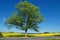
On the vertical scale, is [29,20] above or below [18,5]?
below

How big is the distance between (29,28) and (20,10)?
4.55 meters

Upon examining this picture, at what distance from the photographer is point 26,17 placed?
4466 centimetres

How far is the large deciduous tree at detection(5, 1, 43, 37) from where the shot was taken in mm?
44188

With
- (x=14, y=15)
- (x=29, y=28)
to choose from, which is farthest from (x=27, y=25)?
(x=14, y=15)

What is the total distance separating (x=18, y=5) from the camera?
147ft

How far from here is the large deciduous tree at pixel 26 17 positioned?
44.2 metres

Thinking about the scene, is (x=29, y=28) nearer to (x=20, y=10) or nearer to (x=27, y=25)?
(x=27, y=25)

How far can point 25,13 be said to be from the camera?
44.7 metres

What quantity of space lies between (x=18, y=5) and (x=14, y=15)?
2.51 m

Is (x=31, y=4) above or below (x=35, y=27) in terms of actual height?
above

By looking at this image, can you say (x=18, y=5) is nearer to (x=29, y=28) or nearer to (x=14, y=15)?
(x=14, y=15)

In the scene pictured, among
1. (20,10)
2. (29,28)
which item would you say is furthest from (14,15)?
(29,28)

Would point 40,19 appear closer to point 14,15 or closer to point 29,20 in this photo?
point 29,20

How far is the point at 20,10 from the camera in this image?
44531 mm
